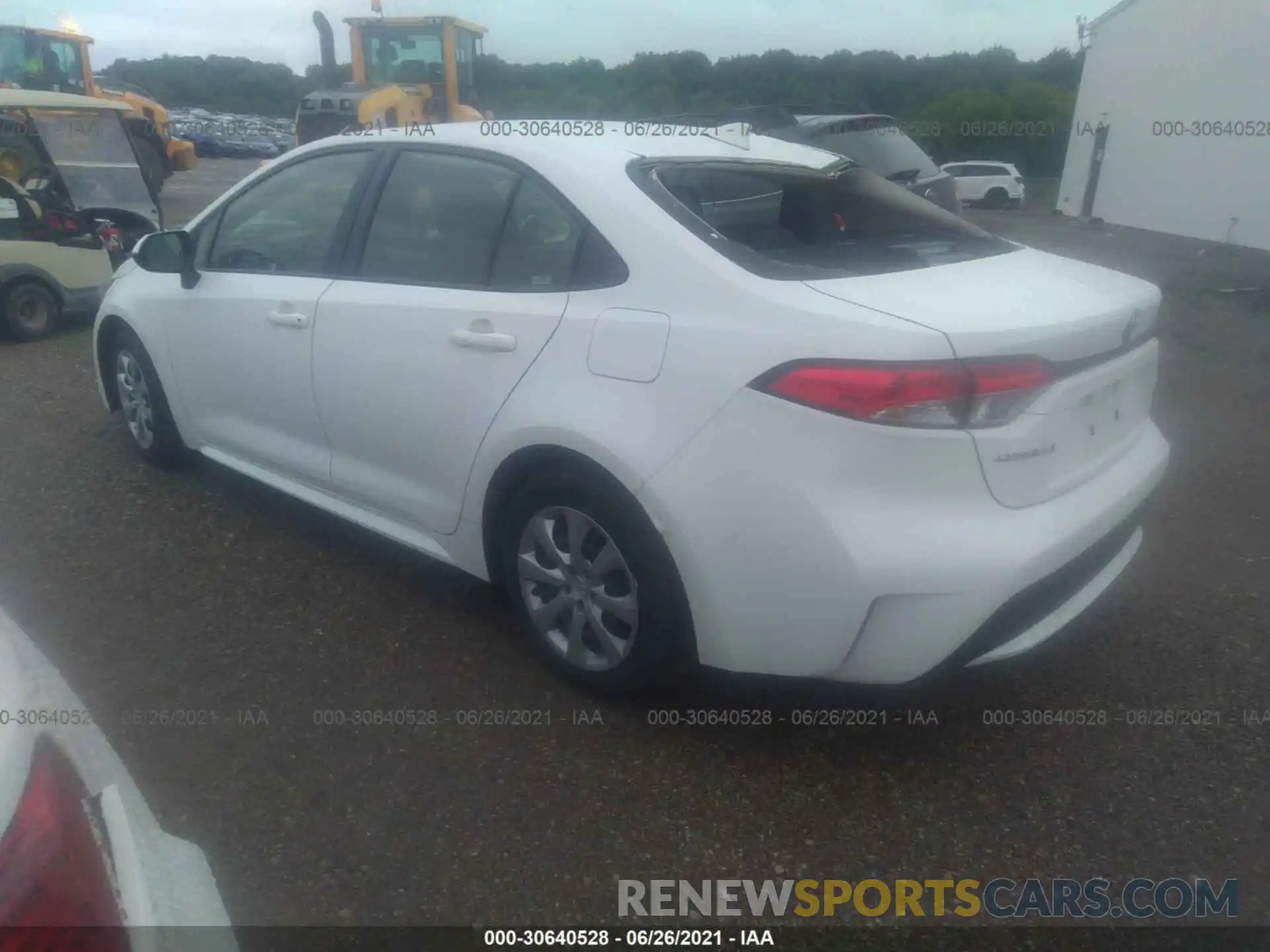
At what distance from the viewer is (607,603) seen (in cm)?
279

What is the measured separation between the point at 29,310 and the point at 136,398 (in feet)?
12.7

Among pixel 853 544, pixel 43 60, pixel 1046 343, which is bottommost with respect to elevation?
pixel 853 544

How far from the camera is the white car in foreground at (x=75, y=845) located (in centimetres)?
107

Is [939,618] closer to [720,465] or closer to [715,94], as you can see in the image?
[720,465]

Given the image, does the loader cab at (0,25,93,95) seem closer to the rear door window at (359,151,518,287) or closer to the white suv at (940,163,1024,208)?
the rear door window at (359,151,518,287)

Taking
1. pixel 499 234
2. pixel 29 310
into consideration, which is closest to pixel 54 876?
pixel 499 234

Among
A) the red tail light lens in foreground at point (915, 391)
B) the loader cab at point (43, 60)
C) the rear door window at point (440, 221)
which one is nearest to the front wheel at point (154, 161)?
the loader cab at point (43, 60)

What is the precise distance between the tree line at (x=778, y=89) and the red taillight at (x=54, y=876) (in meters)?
3.61

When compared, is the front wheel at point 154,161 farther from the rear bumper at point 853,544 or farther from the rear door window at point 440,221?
the rear bumper at point 853,544

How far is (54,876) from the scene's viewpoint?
1.10 metres

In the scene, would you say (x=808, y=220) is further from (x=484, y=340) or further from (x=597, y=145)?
(x=484, y=340)

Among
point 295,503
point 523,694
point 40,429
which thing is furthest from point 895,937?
point 40,429

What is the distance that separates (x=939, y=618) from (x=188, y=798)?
6.40 feet

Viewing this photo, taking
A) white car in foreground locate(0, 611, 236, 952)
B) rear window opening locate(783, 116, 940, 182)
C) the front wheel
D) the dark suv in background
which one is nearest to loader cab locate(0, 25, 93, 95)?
the front wheel
